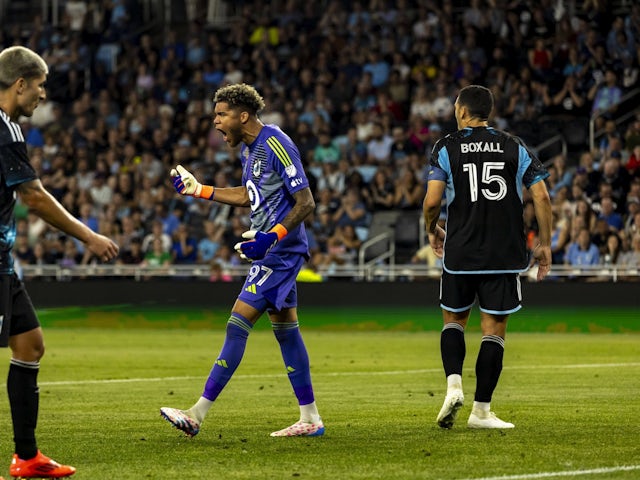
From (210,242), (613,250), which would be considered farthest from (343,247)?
(613,250)

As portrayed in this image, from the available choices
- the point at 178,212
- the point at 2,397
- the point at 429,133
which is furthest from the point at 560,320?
the point at 2,397

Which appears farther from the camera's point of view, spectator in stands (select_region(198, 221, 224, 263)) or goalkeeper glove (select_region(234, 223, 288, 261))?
spectator in stands (select_region(198, 221, 224, 263))

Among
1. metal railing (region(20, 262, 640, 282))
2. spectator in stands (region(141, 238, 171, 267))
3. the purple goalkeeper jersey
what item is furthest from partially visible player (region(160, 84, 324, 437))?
spectator in stands (region(141, 238, 171, 267))

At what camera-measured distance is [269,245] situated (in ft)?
31.1

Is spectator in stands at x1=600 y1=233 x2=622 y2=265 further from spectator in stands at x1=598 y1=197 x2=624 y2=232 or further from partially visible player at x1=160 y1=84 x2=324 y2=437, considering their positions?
partially visible player at x1=160 y1=84 x2=324 y2=437

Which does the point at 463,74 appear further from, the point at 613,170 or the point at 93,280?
the point at 93,280

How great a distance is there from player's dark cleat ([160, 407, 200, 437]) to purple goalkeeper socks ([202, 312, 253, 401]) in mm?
242

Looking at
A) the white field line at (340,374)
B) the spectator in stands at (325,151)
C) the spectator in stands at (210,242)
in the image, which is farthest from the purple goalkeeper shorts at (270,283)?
the spectator in stands at (325,151)

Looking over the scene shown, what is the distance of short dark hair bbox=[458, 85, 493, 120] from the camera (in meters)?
10.2

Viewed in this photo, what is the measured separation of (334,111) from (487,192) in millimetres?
20294

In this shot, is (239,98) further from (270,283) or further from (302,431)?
(302,431)

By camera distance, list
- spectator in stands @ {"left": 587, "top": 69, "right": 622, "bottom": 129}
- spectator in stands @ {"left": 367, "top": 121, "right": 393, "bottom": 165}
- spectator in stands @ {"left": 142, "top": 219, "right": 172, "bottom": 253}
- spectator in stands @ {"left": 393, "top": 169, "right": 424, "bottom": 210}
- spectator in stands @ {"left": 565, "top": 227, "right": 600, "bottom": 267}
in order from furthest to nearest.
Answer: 1. spectator in stands @ {"left": 367, "top": 121, "right": 393, "bottom": 165}
2. spectator in stands @ {"left": 142, "top": 219, "right": 172, "bottom": 253}
3. spectator in stands @ {"left": 393, "top": 169, "right": 424, "bottom": 210}
4. spectator in stands @ {"left": 587, "top": 69, "right": 622, "bottom": 129}
5. spectator in stands @ {"left": 565, "top": 227, "right": 600, "bottom": 267}

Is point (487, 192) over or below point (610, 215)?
over

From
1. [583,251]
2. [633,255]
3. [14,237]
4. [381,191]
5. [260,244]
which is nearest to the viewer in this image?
[14,237]
